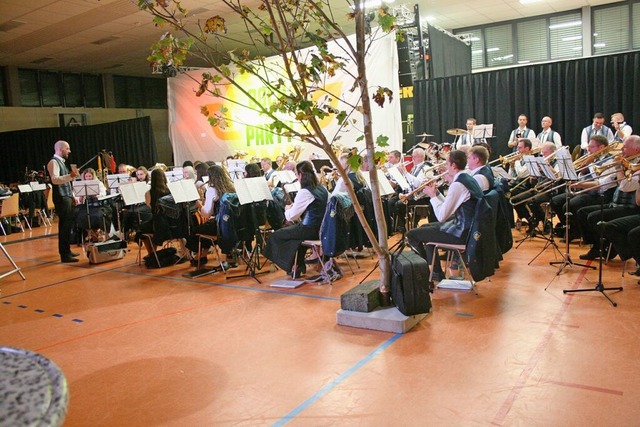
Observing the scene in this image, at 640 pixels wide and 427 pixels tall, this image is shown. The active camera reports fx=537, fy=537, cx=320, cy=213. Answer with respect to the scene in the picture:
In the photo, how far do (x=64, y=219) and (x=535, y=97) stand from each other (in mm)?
9231

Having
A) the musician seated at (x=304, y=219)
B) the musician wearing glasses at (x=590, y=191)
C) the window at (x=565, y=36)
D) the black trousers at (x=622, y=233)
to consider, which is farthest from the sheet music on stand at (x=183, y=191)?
the window at (x=565, y=36)

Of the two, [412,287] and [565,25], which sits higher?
[565,25]

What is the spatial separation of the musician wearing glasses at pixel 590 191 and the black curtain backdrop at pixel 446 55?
589cm

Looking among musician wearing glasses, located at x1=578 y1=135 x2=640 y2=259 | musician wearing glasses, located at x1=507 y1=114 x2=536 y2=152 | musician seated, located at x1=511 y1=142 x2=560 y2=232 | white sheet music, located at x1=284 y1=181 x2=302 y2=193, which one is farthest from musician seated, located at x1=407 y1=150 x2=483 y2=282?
musician wearing glasses, located at x1=507 y1=114 x2=536 y2=152

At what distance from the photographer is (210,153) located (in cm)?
1502

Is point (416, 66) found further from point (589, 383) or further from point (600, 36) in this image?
point (589, 383)

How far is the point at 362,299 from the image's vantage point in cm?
430

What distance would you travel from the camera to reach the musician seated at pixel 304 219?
5.80 metres

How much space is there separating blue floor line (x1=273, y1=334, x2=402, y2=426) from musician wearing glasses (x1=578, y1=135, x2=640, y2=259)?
2.84m

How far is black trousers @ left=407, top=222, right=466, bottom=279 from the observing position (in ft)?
16.2

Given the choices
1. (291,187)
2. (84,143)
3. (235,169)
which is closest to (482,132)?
(291,187)

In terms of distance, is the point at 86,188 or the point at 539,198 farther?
the point at 86,188

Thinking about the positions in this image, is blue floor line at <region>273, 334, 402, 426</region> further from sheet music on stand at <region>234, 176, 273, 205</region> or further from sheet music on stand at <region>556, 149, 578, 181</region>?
sheet music on stand at <region>234, 176, 273, 205</region>

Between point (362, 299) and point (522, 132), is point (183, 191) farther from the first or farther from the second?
point (522, 132)
